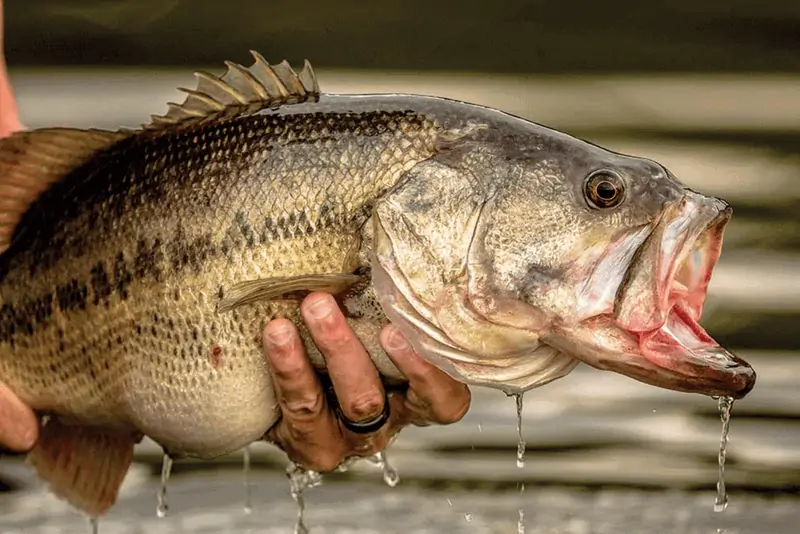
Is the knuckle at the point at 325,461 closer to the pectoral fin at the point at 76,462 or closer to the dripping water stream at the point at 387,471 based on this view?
the pectoral fin at the point at 76,462

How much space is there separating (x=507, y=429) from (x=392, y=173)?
1.46m

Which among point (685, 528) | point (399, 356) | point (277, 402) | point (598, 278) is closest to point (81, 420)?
point (277, 402)

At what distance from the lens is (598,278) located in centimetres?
158

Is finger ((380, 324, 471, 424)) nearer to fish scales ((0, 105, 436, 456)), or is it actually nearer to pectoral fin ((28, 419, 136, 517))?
fish scales ((0, 105, 436, 456))

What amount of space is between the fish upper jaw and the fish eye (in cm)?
8

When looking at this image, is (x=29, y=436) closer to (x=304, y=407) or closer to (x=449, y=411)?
(x=304, y=407)

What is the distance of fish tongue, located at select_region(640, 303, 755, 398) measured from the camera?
150 cm

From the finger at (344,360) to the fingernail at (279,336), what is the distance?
4cm

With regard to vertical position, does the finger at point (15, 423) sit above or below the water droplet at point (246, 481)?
above

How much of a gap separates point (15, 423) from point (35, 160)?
1.50 ft

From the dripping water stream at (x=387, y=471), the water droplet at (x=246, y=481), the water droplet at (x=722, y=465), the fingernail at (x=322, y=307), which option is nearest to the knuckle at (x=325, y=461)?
the fingernail at (x=322, y=307)

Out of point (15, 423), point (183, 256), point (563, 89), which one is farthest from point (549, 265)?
point (563, 89)

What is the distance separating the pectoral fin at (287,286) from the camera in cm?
166

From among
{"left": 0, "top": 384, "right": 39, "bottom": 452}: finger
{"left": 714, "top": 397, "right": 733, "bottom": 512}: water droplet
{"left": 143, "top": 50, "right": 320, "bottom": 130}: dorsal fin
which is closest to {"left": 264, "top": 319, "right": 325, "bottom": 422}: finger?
{"left": 143, "top": 50, "right": 320, "bottom": 130}: dorsal fin
